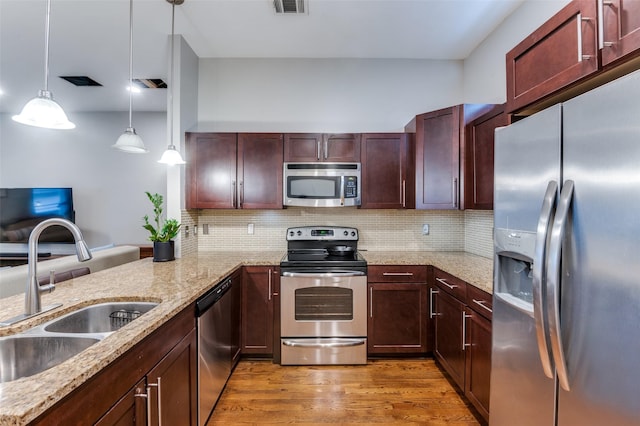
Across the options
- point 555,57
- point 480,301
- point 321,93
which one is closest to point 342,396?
point 480,301

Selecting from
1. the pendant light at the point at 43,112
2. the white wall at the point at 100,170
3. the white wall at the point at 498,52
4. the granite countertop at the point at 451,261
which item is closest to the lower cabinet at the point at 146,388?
the pendant light at the point at 43,112

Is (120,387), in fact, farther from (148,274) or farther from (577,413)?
(577,413)

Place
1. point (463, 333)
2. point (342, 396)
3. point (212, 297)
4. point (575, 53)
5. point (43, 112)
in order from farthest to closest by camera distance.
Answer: point (342, 396)
point (463, 333)
point (212, 297)
point (43, 112)
point (575, 53)

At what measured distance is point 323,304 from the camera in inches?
101

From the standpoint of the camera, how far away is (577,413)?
38.2 inches

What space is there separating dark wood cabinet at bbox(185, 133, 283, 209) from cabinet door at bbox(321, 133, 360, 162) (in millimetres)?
472

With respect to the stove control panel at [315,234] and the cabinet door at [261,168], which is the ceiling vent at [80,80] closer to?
the cabinet door at [261,168]

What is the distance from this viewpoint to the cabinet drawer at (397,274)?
8.46ft

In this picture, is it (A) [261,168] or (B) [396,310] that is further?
(A) [261,168]

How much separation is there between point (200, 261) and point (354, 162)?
1.69 meters

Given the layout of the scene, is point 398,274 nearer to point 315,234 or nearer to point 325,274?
point 325,274

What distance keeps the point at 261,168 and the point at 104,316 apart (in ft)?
5.82

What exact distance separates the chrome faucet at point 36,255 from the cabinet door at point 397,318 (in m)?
2.04

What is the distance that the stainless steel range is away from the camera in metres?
2.54
